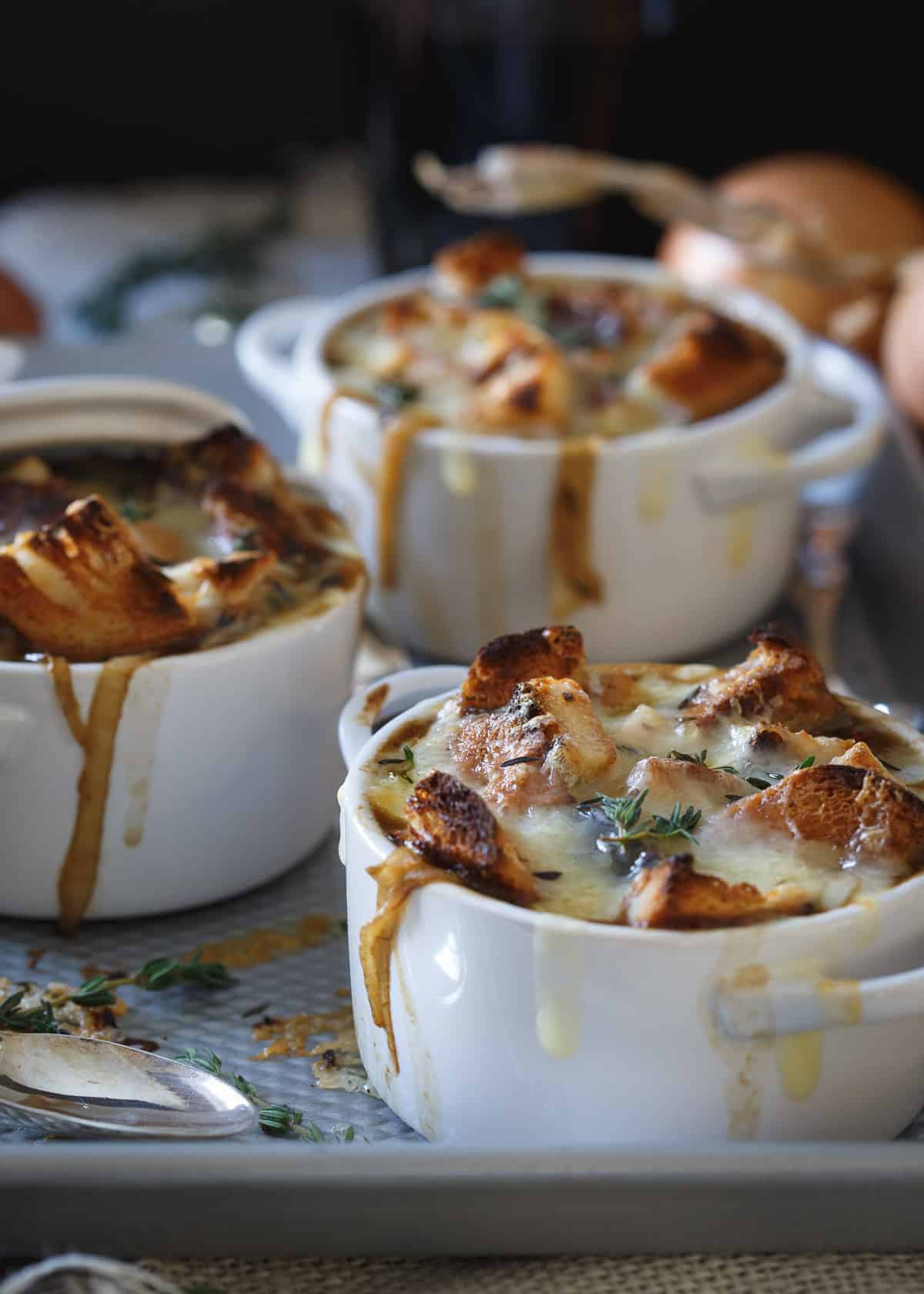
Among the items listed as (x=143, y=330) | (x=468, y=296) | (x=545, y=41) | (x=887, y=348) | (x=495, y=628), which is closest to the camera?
(x=495, y=628)

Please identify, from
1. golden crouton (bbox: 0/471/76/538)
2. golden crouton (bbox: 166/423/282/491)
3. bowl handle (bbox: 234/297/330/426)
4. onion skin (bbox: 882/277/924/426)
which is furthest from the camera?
onion skin (bbox: 882/277/924/426)

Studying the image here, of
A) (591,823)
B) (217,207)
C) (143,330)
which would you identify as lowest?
(217,207)

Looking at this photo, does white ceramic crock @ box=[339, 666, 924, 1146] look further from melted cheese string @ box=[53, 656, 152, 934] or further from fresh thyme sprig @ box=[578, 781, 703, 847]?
melted cheese string @ box=[53, 656, 152, 934]

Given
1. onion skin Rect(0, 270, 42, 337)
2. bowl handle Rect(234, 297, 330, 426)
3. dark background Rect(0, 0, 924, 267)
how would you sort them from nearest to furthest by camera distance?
bowl handle Rect(234, 297, 330, 426), onion skin Rect(0, 270, 42, 337), dark background Rect(0, 0, 924, 267)

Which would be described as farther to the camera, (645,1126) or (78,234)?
(78,234)

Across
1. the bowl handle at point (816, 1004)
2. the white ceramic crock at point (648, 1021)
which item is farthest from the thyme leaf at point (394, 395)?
the bowl handle at point (816, 1004)

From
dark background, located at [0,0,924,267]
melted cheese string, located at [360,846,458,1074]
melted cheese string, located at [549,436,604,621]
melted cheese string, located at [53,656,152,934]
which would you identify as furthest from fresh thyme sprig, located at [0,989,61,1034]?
dark background, located at [0,0,924,267]

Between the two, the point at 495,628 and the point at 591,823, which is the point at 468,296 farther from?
the point at 591,823

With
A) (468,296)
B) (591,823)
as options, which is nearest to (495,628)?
(468,296)

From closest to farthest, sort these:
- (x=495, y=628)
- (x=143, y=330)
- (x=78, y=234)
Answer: (x=495, y=628) → (x=143, y=330) → (x=78, y=234)
